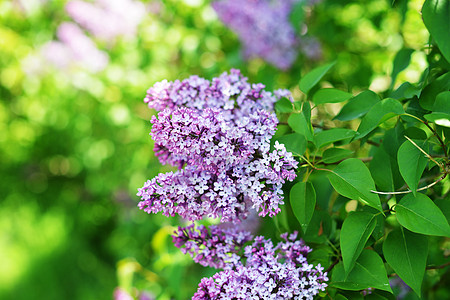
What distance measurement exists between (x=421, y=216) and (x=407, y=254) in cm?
10

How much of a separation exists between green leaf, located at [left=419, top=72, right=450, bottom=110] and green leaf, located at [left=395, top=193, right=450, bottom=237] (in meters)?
0.21

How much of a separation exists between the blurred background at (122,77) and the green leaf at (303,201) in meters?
0.46

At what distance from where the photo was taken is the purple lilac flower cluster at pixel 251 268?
75 centimetres

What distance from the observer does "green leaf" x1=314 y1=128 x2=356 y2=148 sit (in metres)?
0.79

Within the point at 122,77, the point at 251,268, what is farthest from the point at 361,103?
the point at 122,77

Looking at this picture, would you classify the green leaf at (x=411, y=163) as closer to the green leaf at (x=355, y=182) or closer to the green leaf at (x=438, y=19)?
the green leaf at (x=355, y=182)

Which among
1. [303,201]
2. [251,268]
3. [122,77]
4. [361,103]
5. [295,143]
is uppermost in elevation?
[122,77]

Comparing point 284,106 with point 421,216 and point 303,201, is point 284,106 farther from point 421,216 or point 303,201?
point 421,216

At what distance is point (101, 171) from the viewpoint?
2.98 m

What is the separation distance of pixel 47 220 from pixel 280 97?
3138 mm

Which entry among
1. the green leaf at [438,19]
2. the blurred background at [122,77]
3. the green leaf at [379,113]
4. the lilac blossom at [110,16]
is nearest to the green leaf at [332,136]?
the green leaf at [379,113]

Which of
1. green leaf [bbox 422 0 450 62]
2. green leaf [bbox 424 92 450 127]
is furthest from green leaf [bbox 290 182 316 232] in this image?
green leaf [bbox 422 0 450 62]

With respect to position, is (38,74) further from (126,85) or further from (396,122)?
(396,122)

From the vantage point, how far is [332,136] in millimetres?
810
